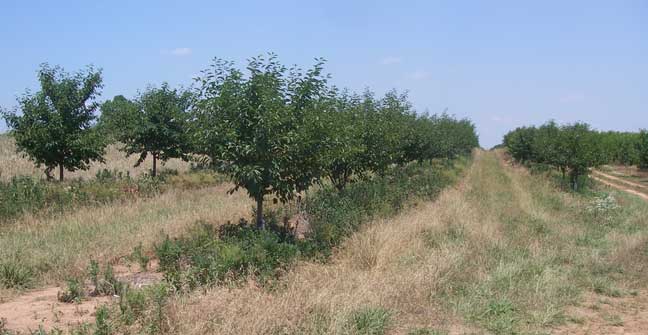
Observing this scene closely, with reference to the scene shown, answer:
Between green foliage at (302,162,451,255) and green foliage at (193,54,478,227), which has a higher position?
green foliage at (193,54,478,227)

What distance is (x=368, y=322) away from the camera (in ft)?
19.0

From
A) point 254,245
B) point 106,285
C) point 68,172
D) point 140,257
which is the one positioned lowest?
point 106,285

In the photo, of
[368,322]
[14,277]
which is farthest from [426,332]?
[14,277]

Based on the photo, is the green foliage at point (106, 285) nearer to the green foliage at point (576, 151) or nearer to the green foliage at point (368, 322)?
the green foliage at point (368, 322)

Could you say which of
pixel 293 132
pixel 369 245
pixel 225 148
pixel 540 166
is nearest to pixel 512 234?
pixel 369 245

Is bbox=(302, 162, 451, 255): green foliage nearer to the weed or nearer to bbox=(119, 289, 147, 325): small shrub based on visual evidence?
the weed

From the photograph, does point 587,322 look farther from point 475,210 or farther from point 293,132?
point 475,210

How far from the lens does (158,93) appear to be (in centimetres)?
2094

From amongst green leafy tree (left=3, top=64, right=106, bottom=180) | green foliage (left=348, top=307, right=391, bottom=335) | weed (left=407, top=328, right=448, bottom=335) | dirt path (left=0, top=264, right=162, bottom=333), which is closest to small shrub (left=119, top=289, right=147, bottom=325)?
dirt path (left=0, top=264, right=162, bottom=333)

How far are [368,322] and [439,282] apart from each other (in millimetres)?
1989

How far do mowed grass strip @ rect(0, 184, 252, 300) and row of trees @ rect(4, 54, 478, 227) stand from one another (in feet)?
5.12

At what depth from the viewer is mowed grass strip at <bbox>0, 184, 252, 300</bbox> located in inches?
296

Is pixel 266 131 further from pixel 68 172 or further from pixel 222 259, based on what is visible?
pixel 68 172

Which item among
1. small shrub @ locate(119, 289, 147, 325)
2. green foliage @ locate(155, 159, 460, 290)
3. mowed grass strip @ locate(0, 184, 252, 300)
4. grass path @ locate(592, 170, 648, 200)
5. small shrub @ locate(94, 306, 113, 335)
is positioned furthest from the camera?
grass path @ locate(592, 170, 648, 200)
